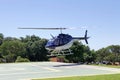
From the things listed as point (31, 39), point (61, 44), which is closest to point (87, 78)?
point (61, 44)

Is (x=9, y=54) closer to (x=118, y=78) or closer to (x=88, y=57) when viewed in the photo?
(x=88, y=57)

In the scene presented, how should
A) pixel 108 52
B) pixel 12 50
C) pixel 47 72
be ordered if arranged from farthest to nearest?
pixel 108 52 < pixel 12 50 < pixel 47 72

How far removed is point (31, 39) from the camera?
99.3 meters

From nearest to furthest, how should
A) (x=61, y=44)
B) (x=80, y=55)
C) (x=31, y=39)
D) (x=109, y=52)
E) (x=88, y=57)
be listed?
(x=61, y=44) → (x=80, y=55) → (x=88, y=57) → (x=31, y=39) → (x=109, y=52)

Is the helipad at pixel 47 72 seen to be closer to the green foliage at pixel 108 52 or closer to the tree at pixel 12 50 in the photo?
the tree at pixel 12 50

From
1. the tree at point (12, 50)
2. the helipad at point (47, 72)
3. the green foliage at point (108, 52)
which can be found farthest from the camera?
the green foliage at point (108, 52)

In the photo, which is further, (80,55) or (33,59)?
(33,59)

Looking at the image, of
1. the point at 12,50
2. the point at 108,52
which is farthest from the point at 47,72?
the point at 108,52

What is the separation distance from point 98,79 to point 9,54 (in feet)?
209

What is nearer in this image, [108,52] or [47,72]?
[47,72]

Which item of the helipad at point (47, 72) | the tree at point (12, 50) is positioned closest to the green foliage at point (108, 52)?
the tree at point (12, 50)

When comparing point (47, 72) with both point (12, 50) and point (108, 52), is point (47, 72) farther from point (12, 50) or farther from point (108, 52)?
point (108, 52)

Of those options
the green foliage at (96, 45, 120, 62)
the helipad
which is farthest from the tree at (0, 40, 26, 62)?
the helipad

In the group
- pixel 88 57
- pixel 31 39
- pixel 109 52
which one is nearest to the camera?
pixel 88 57
